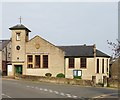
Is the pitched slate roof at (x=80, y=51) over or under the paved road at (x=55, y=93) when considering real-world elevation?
over

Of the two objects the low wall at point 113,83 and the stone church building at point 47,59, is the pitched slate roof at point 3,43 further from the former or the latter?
the low wall at point 113,83

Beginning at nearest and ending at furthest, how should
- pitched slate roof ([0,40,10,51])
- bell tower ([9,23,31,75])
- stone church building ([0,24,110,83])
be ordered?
stone church building ([0,24,110,83]) → bell tower ([9,23,31,75]) → pitched slate roof ([0,40,10,51])

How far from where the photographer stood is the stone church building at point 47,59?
5544 centimetres

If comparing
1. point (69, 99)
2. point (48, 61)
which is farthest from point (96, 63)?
point (69, 99)

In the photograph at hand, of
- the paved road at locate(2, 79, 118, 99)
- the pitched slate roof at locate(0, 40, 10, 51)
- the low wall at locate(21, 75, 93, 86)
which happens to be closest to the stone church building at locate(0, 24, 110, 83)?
the low wall at locate(21, 75, 93, 86)

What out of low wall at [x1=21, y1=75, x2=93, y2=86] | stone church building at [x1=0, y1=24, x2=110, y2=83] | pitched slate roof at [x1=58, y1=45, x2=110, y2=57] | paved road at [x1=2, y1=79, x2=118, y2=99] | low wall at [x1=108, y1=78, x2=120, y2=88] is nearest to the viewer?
paved road at [x1=2, y1=79, x2=118, y2=99]

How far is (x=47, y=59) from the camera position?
55.9 metres

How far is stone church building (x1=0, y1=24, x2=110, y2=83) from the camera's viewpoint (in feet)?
182

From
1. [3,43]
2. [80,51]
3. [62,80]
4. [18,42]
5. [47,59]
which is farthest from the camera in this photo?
[3,43]

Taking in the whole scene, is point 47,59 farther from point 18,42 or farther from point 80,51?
point 80,51

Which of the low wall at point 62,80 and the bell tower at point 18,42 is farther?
the bell tower at point 18,42

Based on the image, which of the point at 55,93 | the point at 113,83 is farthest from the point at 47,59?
the point at 55,93

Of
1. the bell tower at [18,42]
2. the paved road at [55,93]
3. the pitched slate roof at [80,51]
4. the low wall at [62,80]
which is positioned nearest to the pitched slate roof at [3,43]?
the bell tower at [18,42]

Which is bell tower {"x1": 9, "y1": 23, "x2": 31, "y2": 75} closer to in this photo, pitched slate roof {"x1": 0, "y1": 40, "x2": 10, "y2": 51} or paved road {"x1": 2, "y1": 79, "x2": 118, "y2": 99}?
pitched slate roof {"x1": 0, "y1": 40, "x2": 10, "y2": 51}
